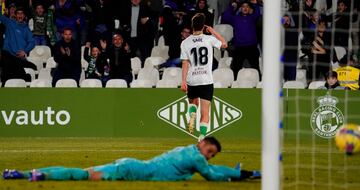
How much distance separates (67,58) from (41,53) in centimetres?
152

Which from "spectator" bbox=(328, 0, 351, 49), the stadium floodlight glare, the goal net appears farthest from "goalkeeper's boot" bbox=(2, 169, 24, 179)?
"spectator" bbox=(328, 0, 351, 49)

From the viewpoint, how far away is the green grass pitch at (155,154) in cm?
1237

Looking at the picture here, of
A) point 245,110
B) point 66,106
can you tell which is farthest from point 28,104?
point 245,110

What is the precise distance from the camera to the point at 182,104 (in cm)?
2155

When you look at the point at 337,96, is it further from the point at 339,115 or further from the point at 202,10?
the point at 202,10

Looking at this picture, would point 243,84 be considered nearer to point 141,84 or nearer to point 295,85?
point 295,85

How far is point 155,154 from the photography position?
17.6 m

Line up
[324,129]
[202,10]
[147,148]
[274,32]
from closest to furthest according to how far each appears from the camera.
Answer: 1. [274,32]
2. [147,148]
3. [324,129]
4. [202,10]

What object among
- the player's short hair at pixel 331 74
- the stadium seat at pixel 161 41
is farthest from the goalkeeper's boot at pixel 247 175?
the stadium seat at pixel 161 41

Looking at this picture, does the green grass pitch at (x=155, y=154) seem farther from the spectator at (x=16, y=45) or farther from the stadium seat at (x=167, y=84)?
the spectator at (x=16, y=45)

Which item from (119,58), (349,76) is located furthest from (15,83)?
(349,76)

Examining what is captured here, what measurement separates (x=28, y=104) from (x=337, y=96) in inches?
269

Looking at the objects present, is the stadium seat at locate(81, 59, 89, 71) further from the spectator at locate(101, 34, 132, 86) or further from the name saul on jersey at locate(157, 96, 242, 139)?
the name saul on jersey at locate(157, 96, 242, 139)

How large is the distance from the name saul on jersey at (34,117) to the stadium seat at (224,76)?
11.9 feet
